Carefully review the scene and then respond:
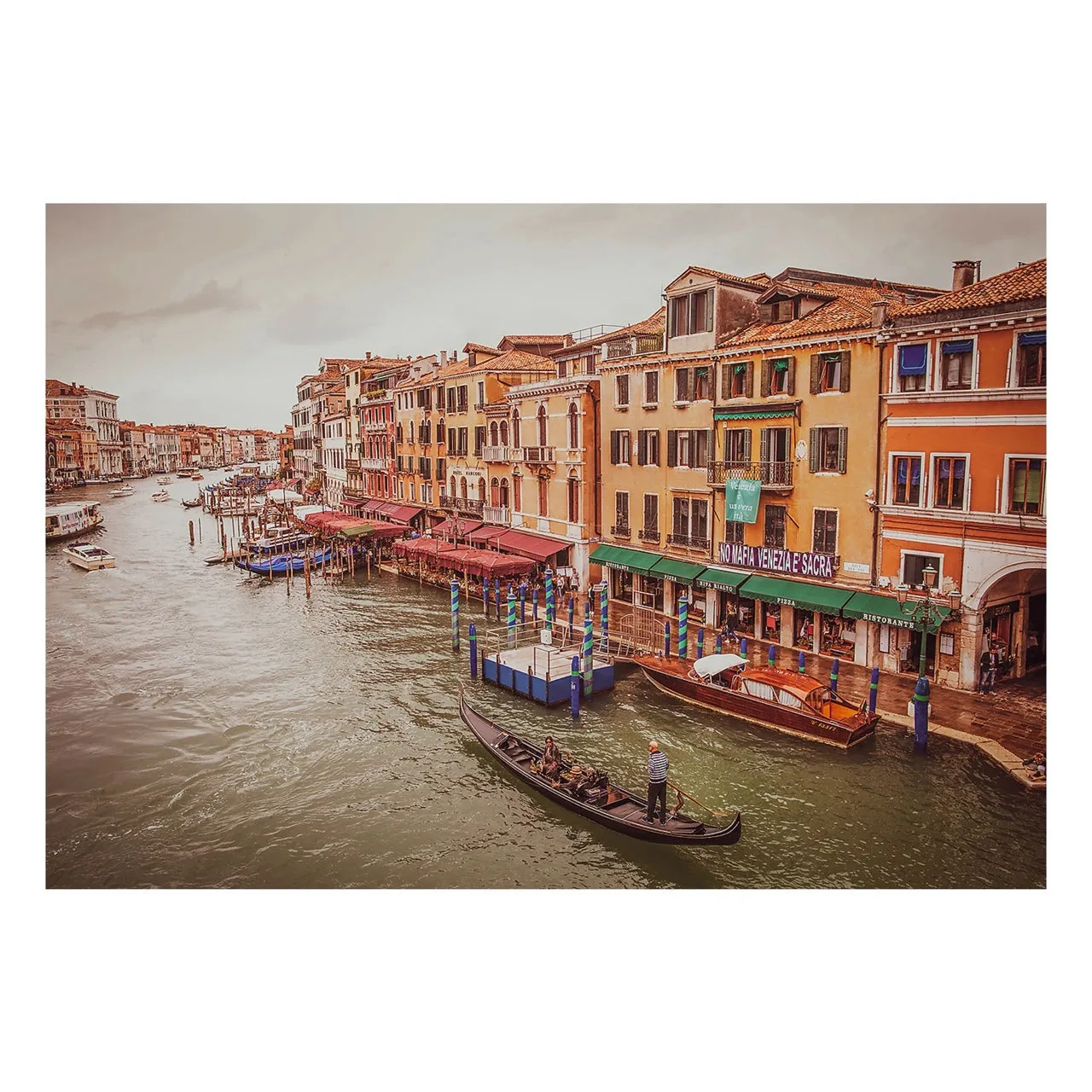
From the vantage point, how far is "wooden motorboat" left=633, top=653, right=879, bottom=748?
9.89 m

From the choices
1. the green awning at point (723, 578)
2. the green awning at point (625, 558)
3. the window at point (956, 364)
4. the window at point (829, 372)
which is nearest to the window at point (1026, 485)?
the window at point (956, 364)

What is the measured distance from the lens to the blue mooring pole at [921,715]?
950 cm

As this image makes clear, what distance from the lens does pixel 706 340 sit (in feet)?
45.9

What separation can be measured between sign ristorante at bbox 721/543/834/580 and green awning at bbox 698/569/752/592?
18cm

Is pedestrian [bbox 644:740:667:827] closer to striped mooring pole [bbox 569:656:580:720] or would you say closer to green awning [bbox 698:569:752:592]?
striped mooring pole [bbox 569:656:580:720]

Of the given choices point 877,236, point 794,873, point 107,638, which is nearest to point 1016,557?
point 877,236

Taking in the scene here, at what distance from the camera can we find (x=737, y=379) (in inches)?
535

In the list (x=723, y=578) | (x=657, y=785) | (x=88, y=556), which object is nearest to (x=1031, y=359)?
(x=723, y=578)

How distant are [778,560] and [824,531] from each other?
0.95m

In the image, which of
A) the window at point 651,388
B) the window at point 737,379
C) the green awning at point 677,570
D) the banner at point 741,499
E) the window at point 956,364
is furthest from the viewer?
the window at point 651,388

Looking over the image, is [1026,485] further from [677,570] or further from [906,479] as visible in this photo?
[677,570]

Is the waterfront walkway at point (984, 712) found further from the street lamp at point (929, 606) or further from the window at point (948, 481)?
the window at point (948, 481)

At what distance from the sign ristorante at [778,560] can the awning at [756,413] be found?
2.29 metres

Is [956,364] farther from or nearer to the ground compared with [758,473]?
farther from the ground
